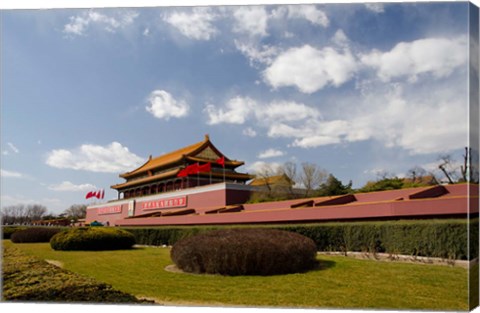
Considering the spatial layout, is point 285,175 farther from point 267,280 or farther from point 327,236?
point 267,280

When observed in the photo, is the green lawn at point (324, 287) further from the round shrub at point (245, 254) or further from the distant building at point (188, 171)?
the distant building at point (188, 171)

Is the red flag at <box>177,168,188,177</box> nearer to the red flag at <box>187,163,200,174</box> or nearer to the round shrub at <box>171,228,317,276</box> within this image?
the red flag at <box>187,163,200,174</box>

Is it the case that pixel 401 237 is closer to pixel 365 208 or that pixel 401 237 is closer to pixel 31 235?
pixel 365 208

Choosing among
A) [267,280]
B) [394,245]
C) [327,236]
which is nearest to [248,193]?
[327,236]

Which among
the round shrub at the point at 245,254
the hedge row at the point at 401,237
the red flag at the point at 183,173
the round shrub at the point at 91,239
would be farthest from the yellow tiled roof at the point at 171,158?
the round shrub at the point at 245,254

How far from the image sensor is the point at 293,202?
524 inches

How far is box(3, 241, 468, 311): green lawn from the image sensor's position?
5.24 m

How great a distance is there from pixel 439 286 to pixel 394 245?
2472 mm

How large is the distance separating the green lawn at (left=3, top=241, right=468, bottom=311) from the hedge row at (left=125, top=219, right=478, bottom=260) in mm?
366

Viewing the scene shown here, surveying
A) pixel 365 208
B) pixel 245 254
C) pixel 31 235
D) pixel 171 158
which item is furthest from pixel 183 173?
pixel 245 254

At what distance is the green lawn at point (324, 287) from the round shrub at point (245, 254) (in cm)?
22

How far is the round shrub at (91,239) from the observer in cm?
1227

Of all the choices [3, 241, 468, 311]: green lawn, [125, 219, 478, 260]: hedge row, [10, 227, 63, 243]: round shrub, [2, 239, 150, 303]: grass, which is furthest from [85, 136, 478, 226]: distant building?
[2, 239, 150, 303]: grass

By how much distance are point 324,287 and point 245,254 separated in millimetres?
1366
